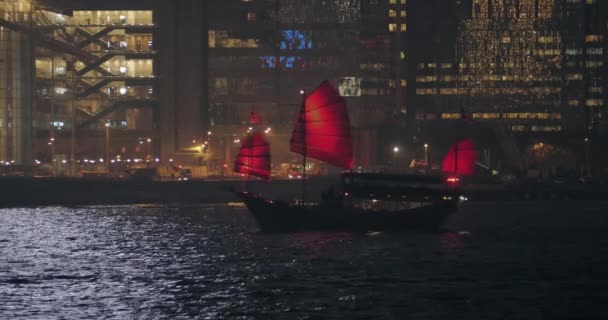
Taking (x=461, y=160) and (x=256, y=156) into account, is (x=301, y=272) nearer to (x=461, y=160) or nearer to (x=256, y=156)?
(x=256, y=156)

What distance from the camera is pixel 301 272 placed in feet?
195

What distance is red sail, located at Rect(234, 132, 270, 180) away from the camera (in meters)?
88.8

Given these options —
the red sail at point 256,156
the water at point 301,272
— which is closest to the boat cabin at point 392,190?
the water at point 301,272

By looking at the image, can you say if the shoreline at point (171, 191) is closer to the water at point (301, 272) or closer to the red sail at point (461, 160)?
the water at point (301, 272)

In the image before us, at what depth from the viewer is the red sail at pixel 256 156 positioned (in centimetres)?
8875

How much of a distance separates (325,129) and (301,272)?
28.4 metres

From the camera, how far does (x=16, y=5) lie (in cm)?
19788

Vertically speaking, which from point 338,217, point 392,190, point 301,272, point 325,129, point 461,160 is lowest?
point 301,272

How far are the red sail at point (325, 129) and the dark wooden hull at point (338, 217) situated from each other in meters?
5.32

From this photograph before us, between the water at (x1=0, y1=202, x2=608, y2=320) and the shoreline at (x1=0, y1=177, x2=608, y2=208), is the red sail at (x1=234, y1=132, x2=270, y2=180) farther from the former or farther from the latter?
the shoreline at (x1=0, y1=177, x2=608, y2=208)

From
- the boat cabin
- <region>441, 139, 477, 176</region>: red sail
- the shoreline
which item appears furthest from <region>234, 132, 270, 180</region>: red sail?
the shoreline

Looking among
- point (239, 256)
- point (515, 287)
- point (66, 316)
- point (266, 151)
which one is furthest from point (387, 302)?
point (266, 151)

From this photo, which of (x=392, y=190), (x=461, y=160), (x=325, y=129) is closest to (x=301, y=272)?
(x=392, y=190)

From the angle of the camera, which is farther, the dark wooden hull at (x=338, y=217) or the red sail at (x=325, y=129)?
the red sail at (x=325, y=129)
